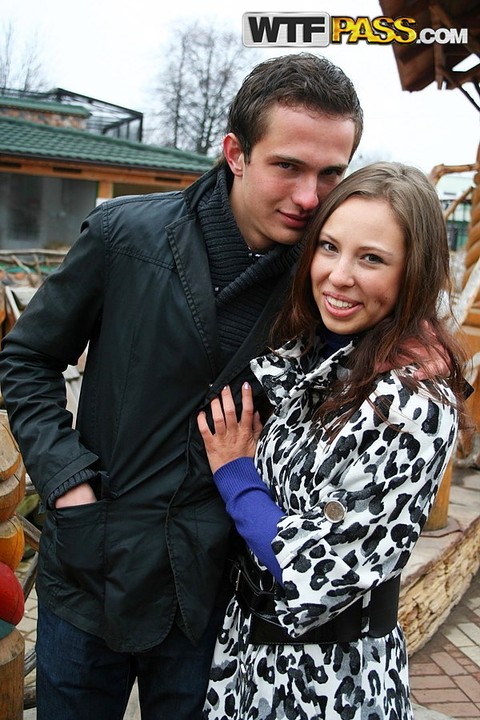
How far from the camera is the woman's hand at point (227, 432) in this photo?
154 centimetres

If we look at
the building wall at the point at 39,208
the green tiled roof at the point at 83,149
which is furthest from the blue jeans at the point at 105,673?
the building wall at the point at 39,208

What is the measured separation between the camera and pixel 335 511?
130 cm

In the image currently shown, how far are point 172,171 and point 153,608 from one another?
39.4ft

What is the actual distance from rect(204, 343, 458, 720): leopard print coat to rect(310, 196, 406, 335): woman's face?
0.27 ft

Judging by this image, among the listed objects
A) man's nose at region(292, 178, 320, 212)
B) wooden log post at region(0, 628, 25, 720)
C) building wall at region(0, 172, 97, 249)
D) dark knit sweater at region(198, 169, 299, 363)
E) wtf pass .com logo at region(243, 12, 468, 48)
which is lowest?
building wall at region(0, 172, 97, 249)

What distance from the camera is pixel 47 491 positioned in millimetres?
1538

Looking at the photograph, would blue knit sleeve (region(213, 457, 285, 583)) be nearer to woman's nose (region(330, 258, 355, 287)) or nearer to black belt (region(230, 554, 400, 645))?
black belt (region(230, 554, 400, 645))

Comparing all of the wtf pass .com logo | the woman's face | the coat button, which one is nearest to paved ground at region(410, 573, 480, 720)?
the coat button

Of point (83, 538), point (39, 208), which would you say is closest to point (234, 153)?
point (83, 538)

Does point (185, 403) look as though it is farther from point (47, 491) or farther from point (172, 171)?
point (172, 171)

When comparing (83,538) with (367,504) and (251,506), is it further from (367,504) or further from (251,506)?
(367,504)

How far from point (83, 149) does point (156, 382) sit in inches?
475

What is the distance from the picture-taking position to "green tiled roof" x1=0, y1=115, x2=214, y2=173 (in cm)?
1212

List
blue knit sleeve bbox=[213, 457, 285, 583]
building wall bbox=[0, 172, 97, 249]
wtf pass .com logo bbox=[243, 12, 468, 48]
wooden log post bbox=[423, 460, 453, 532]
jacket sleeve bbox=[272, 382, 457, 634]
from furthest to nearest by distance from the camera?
1. building wall bbox=[0, 172, 97, 249]
2. wtf pass .com logo bbox=[243, 12, 468, 48]
3. wooden log post bbox=[423, 460, 453, 532]
4. blue knit sleeve bbox=[213, 457, 285, 583]
5. jacket sleeve bbox=[272, 382, 457, 634]
